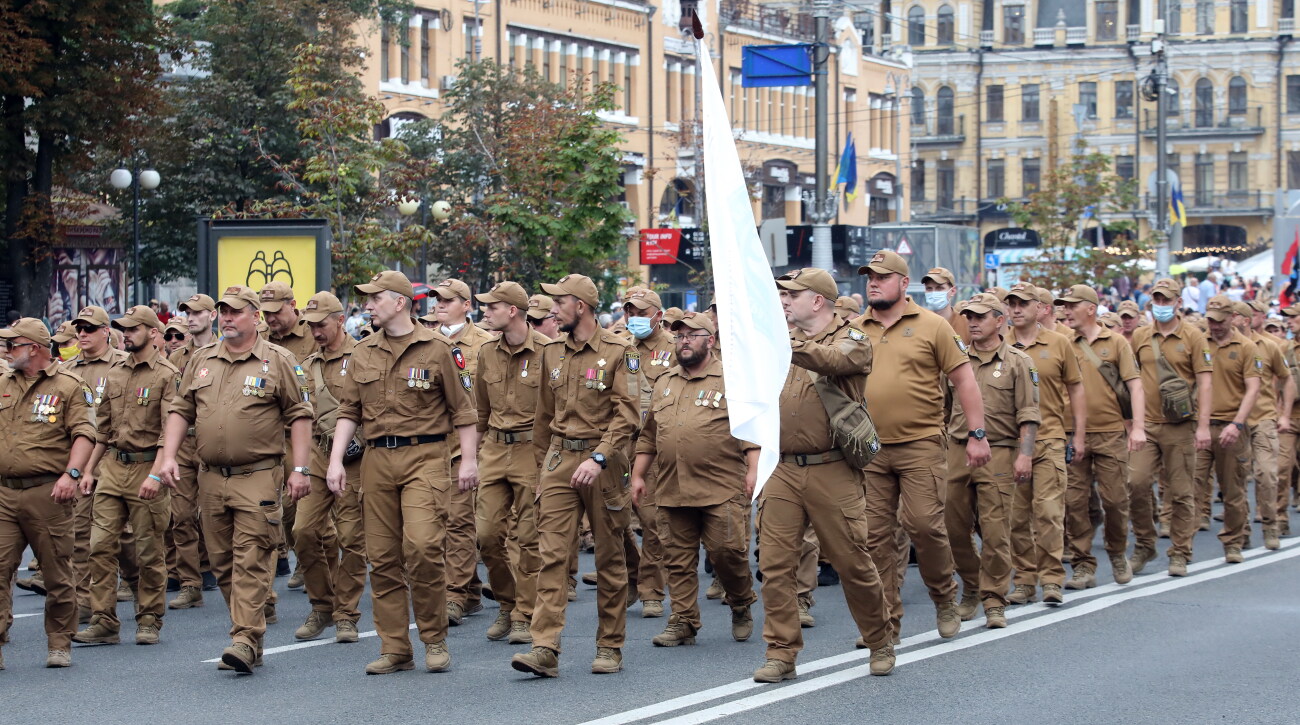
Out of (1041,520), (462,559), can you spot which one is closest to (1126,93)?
(1041,520)

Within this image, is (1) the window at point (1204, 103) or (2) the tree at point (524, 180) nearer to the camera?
(2) the tree at point (524, 180)

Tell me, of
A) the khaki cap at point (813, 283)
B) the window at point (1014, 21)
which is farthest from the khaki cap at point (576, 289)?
the window at point (1014, 21)

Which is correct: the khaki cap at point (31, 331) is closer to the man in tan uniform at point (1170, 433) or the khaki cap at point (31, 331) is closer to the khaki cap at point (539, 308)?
the khaki cap at point (539, 308)

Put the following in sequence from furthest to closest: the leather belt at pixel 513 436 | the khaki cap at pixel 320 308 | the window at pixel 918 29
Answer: the window at pixel 918 29 < the khaki cap at pixel 320 308 < the leather belt at pixel 513 436

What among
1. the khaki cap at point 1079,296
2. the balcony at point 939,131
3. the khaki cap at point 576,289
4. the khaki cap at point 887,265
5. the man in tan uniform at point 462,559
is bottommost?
the man in tan uniform at point 462,559

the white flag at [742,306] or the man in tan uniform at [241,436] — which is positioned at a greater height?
the white flag at [742,306]

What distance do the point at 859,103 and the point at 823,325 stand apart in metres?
62.6

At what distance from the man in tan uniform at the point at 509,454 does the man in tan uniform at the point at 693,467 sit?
2.58 feet

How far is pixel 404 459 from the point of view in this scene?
9.48 metres

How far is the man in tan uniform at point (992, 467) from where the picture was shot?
35.7ft

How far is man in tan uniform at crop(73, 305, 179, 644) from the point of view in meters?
10.7

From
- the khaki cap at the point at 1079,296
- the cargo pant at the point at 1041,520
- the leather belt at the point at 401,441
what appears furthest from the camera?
the khaki cap at the point at 1079,296

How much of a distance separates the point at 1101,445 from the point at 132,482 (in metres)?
6.69

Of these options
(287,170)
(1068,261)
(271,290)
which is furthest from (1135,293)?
(271,290)
